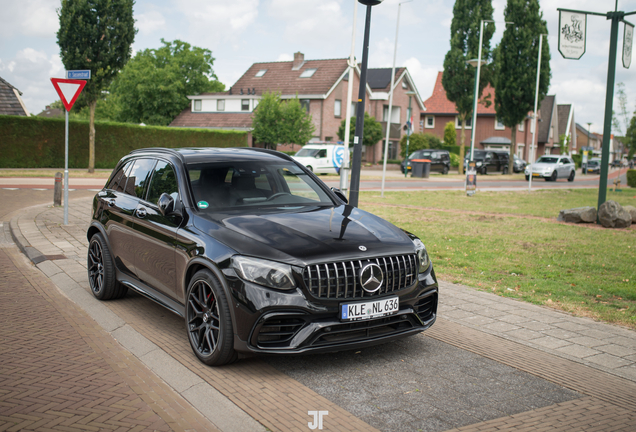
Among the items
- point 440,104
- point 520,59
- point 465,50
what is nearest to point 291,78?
point 465,50

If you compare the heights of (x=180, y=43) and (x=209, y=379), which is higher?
(x=180, y=43)

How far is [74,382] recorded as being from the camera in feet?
12.9

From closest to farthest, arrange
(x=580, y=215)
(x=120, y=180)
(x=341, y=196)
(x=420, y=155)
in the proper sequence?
(x=341, y=196) < (x=120, y=180) < (x=580, y=215) < (x=420, y=155)

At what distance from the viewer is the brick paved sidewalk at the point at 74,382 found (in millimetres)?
3340

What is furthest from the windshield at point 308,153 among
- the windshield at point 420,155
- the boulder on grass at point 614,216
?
the boulder on grass at point 614,216

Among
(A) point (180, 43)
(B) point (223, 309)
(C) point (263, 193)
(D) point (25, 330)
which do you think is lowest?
(D) point (25, 330)

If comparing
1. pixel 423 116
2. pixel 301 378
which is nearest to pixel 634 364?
pixel 301 378

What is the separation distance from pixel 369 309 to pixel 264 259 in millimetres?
844

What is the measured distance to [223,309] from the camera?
4.04 meters

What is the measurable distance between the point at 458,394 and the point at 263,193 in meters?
2.51

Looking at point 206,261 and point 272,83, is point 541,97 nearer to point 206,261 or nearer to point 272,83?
point 272,83

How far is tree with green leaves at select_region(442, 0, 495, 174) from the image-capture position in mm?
43500

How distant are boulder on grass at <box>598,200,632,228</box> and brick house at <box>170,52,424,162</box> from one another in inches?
1447

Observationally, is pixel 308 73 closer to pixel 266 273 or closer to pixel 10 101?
pixel 10 101
